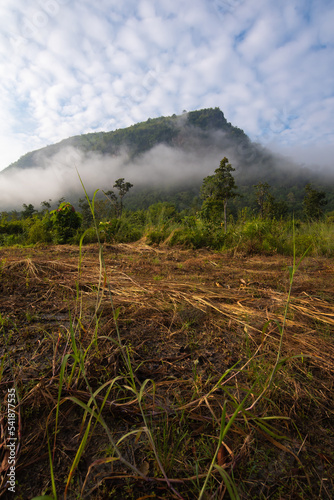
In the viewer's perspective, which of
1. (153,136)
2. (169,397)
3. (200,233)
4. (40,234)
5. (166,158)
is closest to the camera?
(169,397)

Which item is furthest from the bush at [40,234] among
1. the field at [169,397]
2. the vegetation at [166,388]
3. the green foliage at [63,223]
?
the field at [169,397]

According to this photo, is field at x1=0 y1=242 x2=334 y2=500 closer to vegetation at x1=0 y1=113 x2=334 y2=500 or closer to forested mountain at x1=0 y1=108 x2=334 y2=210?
vegetation at x1=0 y1=113 x2=334 y2=500

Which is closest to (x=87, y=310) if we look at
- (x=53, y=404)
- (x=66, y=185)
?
(x=53, y=404)

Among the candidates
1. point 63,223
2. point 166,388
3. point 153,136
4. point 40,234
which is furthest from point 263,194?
point 153,136

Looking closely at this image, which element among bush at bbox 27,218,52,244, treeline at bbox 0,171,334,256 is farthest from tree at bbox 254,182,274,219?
bush at bbox 27,218,52,244

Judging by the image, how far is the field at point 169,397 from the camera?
1.99 ft

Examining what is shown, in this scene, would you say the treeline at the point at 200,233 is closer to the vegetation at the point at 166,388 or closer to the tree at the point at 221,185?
the vegetation at the point at 166,388

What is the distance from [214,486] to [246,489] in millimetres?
87

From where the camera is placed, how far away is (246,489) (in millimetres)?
595

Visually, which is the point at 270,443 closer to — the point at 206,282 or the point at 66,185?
the point at 206,282

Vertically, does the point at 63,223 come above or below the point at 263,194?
below

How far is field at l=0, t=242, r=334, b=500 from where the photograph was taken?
1.99ft

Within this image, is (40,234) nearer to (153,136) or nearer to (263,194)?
(263,194)

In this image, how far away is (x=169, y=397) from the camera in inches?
34.7
